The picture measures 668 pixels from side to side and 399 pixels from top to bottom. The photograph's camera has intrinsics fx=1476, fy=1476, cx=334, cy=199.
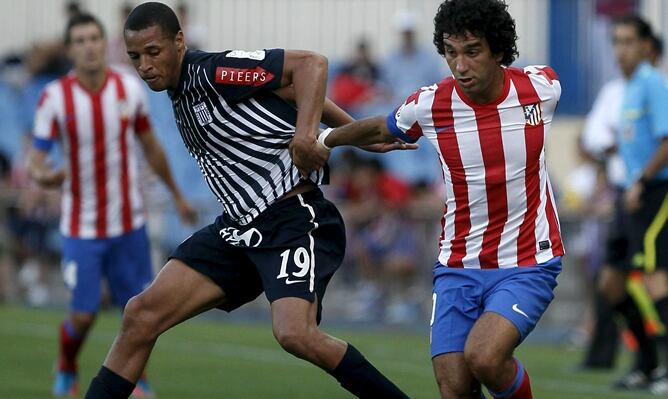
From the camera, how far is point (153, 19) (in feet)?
23.8

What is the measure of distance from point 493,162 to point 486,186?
0.39 feet

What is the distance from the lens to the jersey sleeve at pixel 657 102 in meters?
10.5

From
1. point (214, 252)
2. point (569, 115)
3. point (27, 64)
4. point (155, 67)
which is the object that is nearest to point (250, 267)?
point (214, 252)

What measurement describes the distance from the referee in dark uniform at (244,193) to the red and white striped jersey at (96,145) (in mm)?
2825

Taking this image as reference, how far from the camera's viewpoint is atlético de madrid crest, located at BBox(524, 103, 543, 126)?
691 cm

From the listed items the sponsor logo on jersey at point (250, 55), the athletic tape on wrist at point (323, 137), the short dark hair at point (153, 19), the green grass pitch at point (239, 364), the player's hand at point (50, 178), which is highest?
the short dark hair at point (153, 19)

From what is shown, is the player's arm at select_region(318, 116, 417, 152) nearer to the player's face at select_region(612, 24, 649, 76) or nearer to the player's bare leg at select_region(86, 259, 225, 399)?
the player's bare leg at select_region(86, 259, 225, 399)

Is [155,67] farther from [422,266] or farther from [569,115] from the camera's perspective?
[569,115]

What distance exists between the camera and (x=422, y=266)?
53.5 feet

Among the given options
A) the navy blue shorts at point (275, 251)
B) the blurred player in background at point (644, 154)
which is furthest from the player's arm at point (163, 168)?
the blurred player in background at point (644, 154)

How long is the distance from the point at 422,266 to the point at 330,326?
1.21 m

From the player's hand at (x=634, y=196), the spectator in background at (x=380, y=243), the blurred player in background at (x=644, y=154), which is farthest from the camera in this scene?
the spectator in background at (x=380, y=243)

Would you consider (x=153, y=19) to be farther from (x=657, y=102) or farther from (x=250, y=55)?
(x=657, y=102)

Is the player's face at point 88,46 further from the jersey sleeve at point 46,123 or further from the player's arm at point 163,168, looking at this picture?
the player's arm at point 163,168
